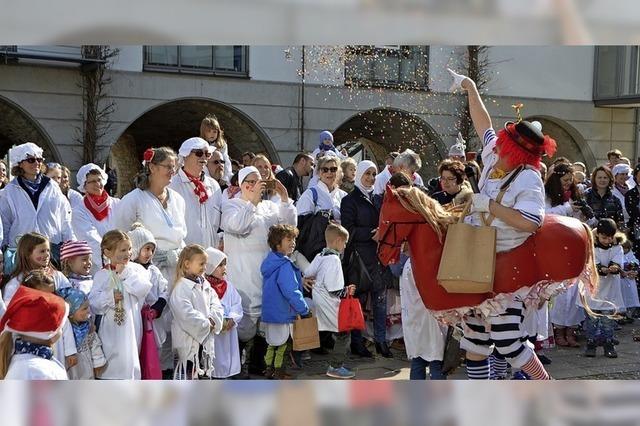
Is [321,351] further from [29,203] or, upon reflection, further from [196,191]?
[29,203]

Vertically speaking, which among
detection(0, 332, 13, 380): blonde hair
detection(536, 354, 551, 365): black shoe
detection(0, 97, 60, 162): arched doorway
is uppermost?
detection(0, 97, 60, 162): arched doorway

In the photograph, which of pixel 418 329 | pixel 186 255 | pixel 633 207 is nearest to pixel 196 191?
pixel 186 255

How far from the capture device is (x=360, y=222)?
5754 millimetres

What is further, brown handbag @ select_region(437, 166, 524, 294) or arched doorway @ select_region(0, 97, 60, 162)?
arched doorway @ select_region(0, 97, 60, 162)

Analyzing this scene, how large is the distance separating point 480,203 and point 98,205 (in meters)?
3.22

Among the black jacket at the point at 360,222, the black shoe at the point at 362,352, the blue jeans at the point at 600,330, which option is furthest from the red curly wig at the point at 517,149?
the blue jeans at the point at 600,330

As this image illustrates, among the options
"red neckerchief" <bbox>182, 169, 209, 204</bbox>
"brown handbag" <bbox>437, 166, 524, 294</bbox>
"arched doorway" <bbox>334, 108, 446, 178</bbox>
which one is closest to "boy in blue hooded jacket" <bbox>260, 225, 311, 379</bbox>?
"red neckerchief" <bbox>182, 169, 209, 204</bbox>

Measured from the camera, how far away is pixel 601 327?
19.2 ft

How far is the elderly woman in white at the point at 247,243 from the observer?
Answer: 199 inches

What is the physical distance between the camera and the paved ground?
5.14m

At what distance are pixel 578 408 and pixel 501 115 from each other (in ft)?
42.9

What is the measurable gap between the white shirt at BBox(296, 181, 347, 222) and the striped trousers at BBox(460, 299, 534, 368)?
237cm

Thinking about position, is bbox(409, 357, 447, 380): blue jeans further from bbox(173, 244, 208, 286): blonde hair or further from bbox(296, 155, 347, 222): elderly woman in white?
bbox(296, 155, 347, 222): elderly woman in white
